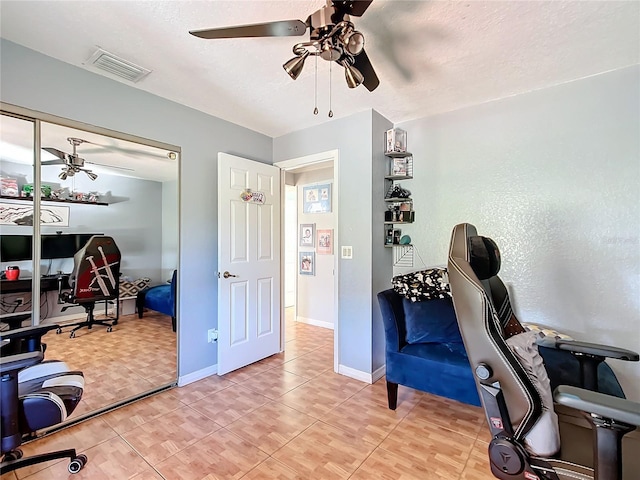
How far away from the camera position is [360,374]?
2738 millimetres

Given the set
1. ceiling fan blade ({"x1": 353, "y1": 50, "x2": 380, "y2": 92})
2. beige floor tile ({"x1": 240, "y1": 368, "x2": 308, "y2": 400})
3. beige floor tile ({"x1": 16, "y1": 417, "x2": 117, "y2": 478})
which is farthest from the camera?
beige floor tile ({"x1": 240, "y1": 368, "x2": 308, "y2": 400})

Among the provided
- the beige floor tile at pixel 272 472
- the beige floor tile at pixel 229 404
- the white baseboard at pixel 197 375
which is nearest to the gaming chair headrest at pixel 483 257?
the beige floor tile at pixel 272 472

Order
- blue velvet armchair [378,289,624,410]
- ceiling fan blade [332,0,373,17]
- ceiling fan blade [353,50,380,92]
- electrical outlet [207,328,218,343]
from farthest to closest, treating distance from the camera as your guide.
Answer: electrical outlet [207,328,218,343] < blue velvet armchair [378,289,624,410] < ceiling fan blade [353,50,380,92] < ceiling fan blade [332,0,373,17]

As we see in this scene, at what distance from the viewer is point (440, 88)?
7.70ft

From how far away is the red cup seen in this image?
1808mm

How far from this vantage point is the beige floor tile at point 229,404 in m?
2.12

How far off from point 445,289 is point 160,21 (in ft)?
8.49

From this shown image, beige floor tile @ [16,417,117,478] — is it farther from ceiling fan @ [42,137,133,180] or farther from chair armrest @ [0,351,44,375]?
ceiling fan @ [42,137,133,180]

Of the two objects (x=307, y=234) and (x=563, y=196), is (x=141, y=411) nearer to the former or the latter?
(x=307, y=234)

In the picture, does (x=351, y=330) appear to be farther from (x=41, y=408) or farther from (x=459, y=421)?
(x=41, y=408)

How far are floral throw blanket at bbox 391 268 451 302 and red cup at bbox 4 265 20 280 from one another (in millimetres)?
2614

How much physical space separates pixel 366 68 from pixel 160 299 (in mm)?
2499

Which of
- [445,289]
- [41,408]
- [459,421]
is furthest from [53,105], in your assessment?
[459,421]

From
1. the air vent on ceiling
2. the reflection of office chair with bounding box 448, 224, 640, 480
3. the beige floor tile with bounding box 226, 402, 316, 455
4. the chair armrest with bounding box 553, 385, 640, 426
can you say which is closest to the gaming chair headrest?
the reflection of office chair with bounding box 448, 224, 640, 480
